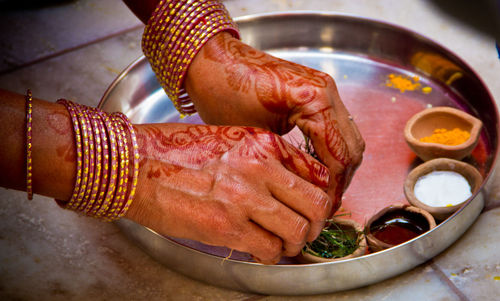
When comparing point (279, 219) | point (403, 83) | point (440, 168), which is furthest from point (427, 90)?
point (279, 219)

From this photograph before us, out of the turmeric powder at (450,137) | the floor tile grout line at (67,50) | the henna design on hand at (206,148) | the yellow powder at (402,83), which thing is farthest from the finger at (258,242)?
the floor tile grout line at (67,50)

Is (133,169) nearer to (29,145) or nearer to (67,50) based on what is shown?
(29,145)

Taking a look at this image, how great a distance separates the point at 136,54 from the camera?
1.56 meters

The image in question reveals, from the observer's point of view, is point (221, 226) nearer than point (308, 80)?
Yes

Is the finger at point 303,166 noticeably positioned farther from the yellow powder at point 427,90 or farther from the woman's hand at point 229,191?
the yellow powder at point 427,90

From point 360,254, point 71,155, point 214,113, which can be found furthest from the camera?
point 214,113

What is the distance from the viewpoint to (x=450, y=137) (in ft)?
3.71

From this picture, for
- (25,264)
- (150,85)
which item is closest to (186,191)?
(25,264)

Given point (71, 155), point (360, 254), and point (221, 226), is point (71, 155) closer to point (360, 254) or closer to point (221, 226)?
point (221, 226)

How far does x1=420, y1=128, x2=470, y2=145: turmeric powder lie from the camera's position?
1.12 metres

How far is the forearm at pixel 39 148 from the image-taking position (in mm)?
769

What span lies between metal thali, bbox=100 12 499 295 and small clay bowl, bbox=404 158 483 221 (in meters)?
0.04

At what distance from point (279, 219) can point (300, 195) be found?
45 millimetres

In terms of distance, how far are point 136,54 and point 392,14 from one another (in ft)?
2.31
